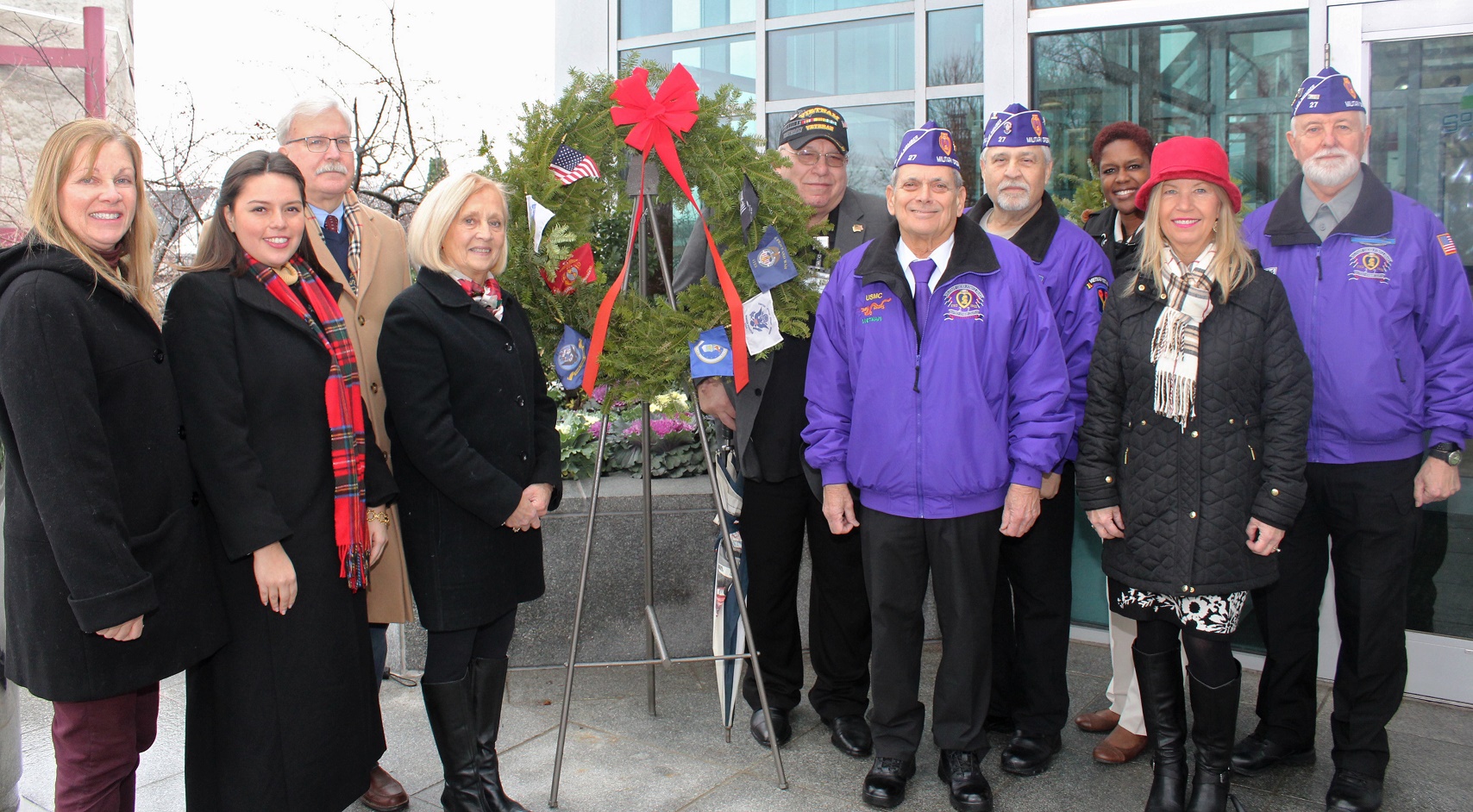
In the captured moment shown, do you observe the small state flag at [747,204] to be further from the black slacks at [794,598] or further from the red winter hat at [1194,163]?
the red winter hat at [1194,163]

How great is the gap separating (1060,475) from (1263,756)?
1.13 meters

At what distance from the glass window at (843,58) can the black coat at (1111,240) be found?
2.58m

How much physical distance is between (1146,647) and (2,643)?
10.5 ft

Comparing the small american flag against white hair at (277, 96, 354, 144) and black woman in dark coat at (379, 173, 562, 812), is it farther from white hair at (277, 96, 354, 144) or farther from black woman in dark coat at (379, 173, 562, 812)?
white hair at (277, 96, 354, 144)

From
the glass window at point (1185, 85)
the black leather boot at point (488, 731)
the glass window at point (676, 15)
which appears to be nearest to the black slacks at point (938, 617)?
the black leather boot at point (488, 731)

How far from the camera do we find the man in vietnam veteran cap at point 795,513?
3541 millimetres

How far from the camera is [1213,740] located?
9.70 ft

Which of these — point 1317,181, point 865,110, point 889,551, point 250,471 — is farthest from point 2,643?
point 865,110

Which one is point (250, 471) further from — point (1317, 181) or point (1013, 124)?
point (1317, 181)

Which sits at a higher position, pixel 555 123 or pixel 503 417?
pixel 555 123

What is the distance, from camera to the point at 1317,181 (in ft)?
10.3

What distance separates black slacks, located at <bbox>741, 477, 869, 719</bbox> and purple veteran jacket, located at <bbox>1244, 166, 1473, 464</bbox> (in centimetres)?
153

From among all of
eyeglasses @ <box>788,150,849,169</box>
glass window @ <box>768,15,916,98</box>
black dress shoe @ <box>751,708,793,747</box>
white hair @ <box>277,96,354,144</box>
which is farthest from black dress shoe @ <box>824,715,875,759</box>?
glass window @ <box>768,15,916,98</box>

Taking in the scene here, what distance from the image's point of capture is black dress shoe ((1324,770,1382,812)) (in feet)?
9.98
